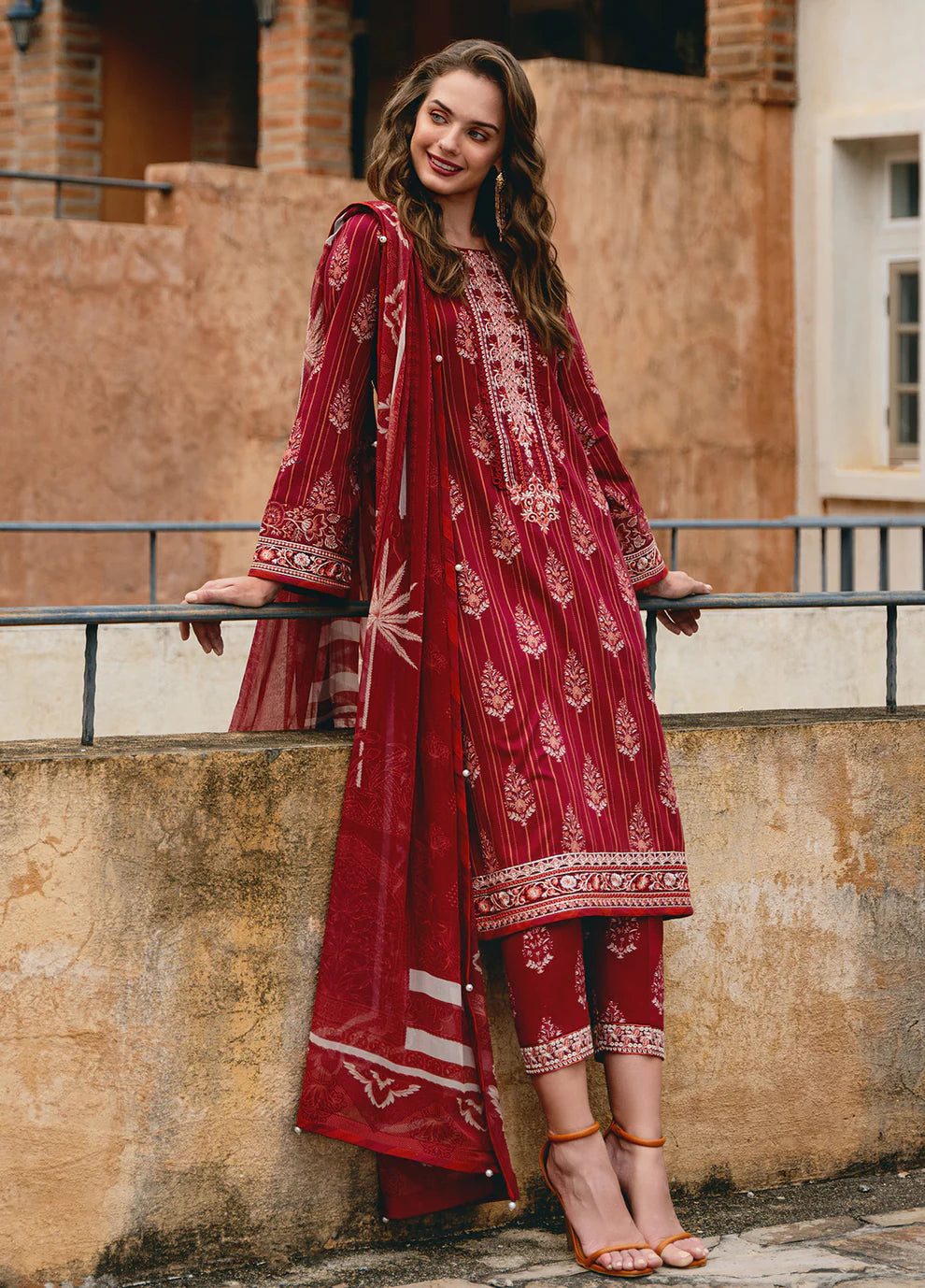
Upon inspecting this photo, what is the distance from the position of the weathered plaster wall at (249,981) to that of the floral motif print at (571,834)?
1.06 ft

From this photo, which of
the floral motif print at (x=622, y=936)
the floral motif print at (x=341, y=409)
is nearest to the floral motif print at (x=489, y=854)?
the floral motif print at (x=622, y=936)

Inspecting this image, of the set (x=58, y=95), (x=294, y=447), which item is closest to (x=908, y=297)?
(x=58, y=95)

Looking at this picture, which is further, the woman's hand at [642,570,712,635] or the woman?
the woman's hand at [642,570,712,635]

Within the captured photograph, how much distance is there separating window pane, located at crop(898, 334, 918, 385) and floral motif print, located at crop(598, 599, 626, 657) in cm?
646

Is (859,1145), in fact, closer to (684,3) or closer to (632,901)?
(632,901)

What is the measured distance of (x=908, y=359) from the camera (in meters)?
9.27

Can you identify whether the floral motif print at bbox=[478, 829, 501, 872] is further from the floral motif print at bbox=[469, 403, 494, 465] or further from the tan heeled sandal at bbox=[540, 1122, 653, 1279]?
the floral motif print at bbox=[469, 403, 494, 465]

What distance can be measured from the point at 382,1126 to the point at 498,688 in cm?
70

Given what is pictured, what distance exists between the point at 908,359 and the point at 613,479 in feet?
20.5

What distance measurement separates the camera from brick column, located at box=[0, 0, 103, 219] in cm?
1102

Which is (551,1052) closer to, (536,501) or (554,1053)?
(554,1053)

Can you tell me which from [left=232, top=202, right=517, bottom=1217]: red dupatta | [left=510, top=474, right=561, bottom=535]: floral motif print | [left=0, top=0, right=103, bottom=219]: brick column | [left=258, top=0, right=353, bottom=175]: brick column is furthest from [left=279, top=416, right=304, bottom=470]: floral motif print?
[left=0, top=0, right=103, bottom=219]: brick column

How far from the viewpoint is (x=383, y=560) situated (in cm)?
306

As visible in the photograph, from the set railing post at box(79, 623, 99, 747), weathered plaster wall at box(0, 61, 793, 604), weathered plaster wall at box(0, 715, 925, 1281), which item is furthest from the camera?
weathered plaster wall at box(0, 61, 793, 604)
